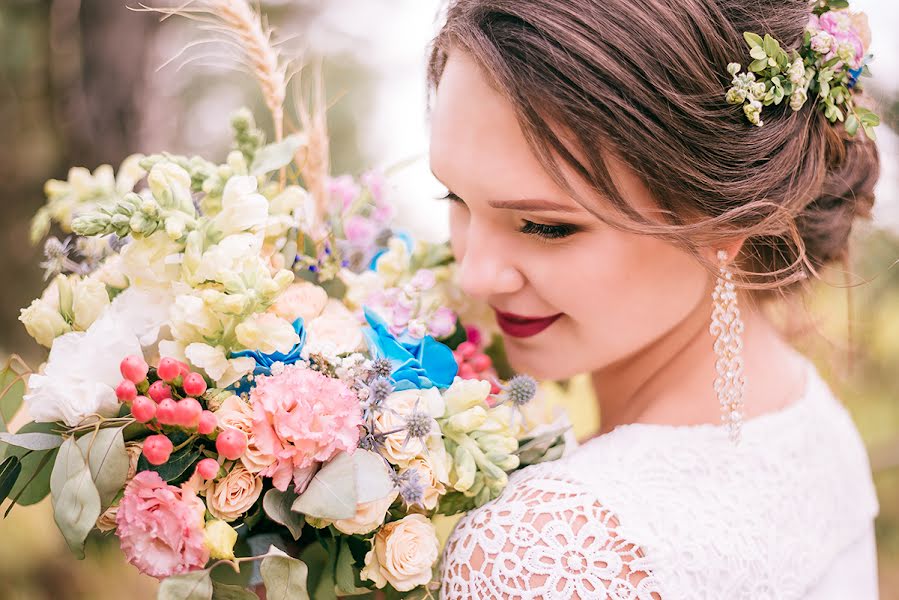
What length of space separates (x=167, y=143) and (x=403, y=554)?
2.04 meters

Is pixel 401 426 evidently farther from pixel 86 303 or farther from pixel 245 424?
pixel 86 303

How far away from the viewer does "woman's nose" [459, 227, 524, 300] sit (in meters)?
1.30

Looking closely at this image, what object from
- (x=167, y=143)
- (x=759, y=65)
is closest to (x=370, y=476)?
(x=759, y=65)

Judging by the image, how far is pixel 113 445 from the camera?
90 centimetres

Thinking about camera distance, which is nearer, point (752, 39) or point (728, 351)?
point (752, 39)

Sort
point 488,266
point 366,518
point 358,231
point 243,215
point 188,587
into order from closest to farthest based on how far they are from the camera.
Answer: point 188,587, point 366,518, point 243,215, point 488,266, point 358,231

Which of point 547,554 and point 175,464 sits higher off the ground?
point 175,464

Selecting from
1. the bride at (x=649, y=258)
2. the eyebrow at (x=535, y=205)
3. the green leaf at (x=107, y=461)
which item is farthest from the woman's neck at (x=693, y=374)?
the green leaf at (x=107, y=461)

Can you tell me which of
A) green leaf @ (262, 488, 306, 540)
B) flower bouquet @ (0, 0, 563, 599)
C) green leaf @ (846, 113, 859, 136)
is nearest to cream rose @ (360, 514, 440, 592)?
flower bouquet @ (0, 0, 563, 599)

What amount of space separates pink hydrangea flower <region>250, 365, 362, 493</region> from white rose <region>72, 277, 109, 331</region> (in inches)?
10.8

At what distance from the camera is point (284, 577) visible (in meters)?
0.90

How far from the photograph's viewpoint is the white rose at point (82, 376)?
0.92 meters

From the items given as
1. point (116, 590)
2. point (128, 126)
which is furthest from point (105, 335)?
point (128, 126)

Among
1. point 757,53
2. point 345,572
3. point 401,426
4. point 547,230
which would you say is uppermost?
point 757,53
